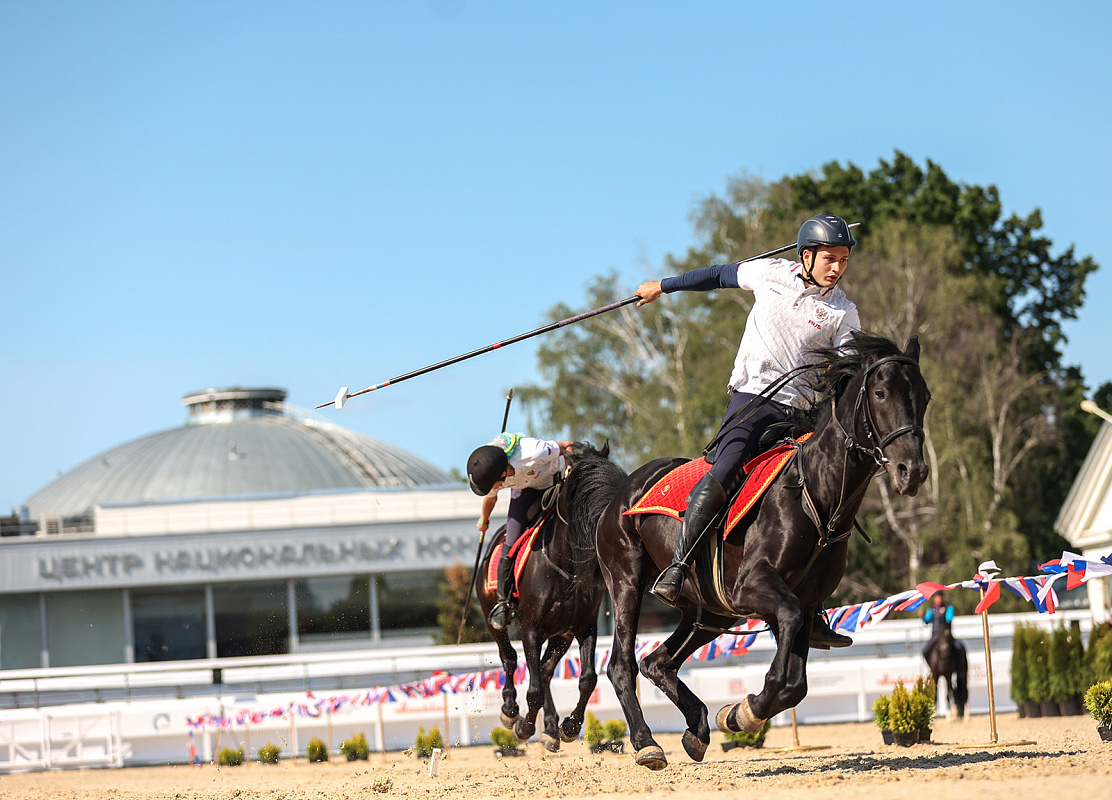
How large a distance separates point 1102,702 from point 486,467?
17.1ft

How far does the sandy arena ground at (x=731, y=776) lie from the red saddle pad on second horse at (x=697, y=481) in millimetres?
1502

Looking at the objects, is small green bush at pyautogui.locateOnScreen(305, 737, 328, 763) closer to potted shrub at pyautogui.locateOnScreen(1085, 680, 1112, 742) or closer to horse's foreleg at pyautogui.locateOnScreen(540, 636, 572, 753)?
horse's foreleg at pyautogui.locateOnScreen(540, 636, 572, 753)

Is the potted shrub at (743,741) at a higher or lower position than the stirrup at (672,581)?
lower

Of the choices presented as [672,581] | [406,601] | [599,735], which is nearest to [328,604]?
[406,601]

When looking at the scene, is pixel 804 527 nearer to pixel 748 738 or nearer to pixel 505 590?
pixel 505 590

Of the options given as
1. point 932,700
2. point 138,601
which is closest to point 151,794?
point 932,700

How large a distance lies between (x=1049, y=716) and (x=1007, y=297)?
96.6 ft

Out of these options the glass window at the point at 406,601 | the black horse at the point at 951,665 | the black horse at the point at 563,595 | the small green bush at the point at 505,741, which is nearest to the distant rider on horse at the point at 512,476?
the black horse at the point at 563,595

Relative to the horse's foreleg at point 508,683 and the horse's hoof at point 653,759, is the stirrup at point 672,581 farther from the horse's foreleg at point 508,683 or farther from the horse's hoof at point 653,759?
the horse's foreleg at point 508,683

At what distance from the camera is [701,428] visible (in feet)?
126

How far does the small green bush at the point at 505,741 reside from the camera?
14130 millimetres

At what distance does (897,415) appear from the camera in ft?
20.2

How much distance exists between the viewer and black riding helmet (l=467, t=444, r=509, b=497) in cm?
974

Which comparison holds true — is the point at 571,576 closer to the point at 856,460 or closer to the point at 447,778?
the point at 447,778
